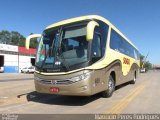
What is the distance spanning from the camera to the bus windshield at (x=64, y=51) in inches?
406

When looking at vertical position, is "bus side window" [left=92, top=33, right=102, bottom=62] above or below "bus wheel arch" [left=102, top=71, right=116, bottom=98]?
above

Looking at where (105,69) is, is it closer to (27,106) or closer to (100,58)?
(100,58)

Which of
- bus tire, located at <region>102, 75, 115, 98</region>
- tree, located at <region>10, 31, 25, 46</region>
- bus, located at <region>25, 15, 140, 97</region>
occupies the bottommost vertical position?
bus tire, located at <region>102, 75, 115, 98</region>

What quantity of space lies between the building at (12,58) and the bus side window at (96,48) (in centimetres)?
5373

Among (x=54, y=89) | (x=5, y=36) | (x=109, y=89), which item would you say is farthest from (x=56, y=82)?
(x=5, y=36)

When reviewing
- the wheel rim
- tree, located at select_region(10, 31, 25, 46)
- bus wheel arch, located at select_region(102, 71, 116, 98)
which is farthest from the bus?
tree, located at select_region(10, 31, 25, 46)

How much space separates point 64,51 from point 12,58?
5830 cm

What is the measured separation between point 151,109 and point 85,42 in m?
3.32

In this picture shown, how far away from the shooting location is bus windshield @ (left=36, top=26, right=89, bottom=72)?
1031 centimetres

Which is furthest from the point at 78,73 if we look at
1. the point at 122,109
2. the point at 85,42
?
the point at 122,109

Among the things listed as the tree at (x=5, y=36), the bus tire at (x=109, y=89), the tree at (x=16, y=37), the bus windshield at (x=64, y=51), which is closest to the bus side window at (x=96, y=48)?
the bus windshield at (x=64, y=51)

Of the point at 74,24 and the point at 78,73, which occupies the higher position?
the point at 74,24

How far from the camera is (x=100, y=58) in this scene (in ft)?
37.4

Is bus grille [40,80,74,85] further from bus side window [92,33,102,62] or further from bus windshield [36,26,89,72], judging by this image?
bus side window [92,33,102,62]
